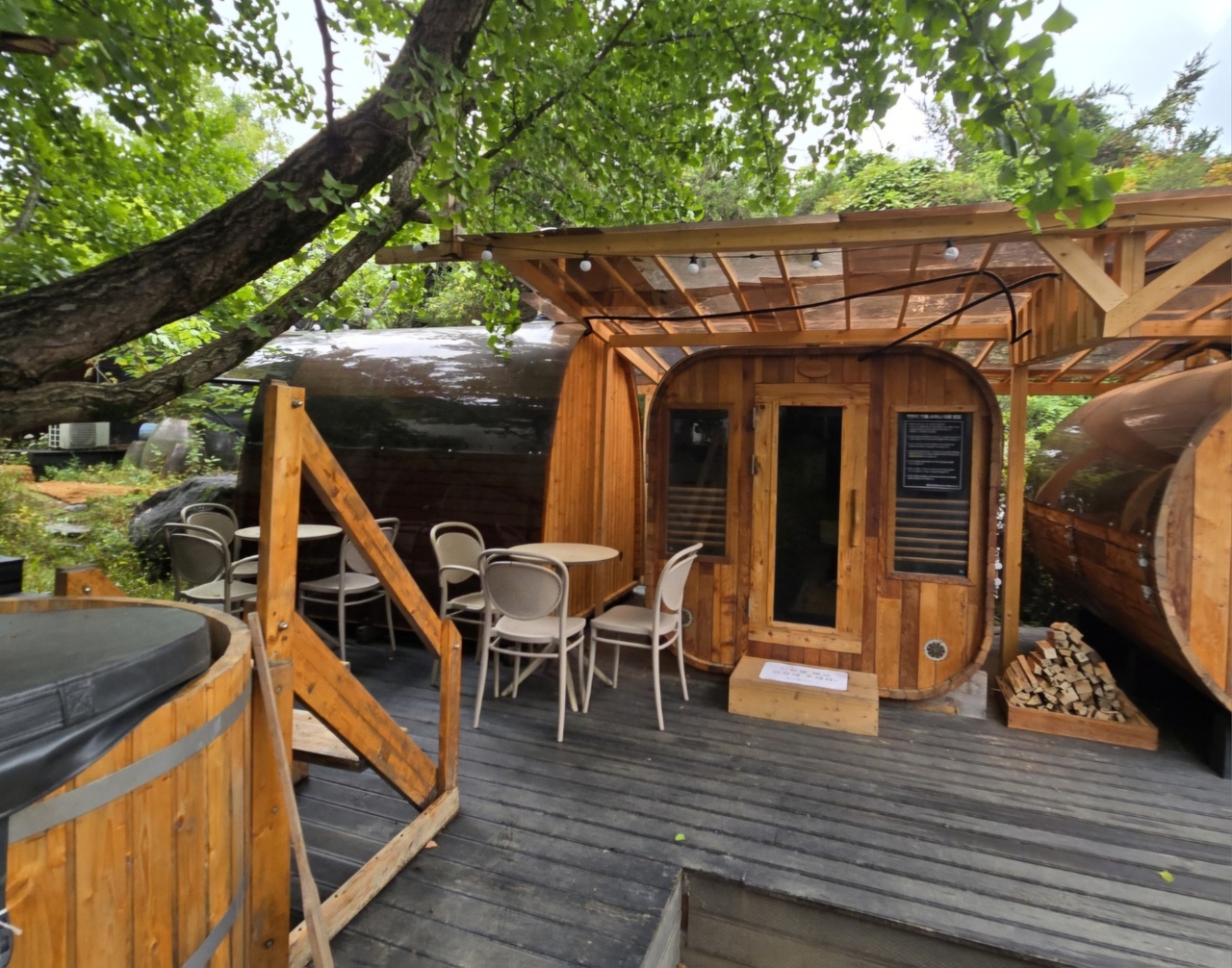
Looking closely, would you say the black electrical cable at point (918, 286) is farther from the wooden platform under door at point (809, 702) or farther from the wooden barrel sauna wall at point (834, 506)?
the wooden platform under door at point (809, 702)

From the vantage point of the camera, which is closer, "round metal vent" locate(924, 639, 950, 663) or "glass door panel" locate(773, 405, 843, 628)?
"round metal vent" locate(924, 639, 950, 663)

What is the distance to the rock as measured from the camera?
21.4 feet

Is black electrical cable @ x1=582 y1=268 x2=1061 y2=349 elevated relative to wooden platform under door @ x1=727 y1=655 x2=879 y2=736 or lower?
elevated

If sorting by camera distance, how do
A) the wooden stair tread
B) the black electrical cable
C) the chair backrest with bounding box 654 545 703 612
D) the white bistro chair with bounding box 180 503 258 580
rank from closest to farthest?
the wooden stair tread
the black electrical cable
the chair backrest with bounding box 654 545 703 612
the white bistro chair with bounding box 180 503 258 580

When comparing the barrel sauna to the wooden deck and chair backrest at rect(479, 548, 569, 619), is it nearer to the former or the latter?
the wooden deck

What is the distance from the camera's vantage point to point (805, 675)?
13.6 ft

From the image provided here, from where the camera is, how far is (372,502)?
215 inches

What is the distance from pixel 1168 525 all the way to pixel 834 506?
1.76m

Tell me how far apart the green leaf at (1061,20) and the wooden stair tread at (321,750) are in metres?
3.26

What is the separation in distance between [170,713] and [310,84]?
3.84 meters

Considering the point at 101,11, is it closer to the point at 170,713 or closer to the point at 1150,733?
the point at 170,713

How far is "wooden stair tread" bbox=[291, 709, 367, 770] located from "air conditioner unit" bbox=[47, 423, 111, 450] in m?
13.0

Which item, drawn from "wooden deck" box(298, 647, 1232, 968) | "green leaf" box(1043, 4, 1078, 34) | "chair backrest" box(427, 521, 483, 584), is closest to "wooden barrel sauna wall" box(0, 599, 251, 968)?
"wooden deck" box(298, 647, 1232, 968)

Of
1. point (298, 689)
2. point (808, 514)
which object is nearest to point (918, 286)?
point (808, 514)
